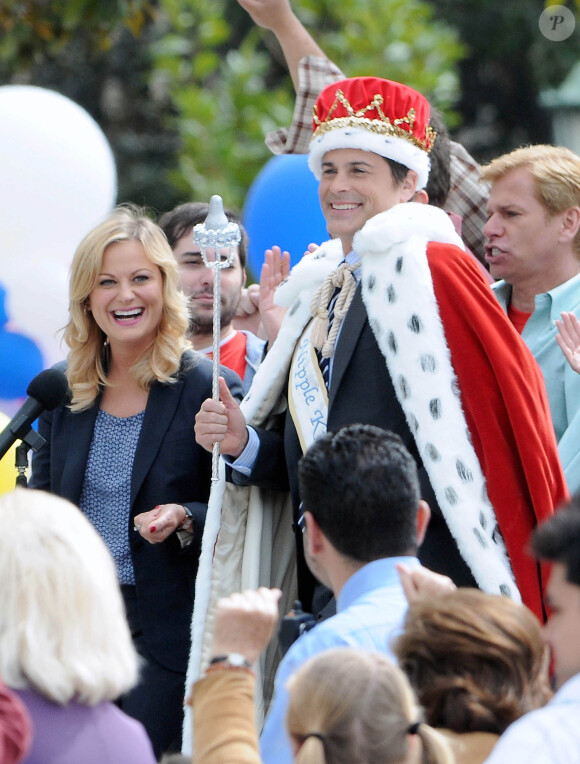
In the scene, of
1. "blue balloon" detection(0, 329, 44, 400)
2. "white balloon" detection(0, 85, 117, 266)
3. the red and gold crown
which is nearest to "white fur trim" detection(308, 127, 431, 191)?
the red and gold crown

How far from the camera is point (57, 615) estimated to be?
7.43 ft

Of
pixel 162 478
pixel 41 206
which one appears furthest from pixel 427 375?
pixel 41 206

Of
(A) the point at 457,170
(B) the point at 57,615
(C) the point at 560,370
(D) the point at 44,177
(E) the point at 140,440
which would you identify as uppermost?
(D) the point at 44,177

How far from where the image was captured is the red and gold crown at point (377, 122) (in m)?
4.02

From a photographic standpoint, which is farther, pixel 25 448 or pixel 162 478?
pixel 162 478

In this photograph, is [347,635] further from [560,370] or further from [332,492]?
[560,370]

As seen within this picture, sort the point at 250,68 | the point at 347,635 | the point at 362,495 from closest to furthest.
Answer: the point at 347,635
the point at 362,495
the point at 250,68

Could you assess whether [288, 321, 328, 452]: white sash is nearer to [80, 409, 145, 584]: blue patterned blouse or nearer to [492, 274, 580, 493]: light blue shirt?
[80, 409, 145, 584]: blue patterned blouse

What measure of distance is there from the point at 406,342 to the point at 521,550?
64 cm

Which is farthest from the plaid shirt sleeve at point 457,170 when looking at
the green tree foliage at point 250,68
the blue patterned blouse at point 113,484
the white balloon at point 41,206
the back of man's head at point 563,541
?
the green tree foliage at point 250,68

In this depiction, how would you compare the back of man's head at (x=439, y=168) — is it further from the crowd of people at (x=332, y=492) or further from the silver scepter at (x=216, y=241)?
the silver scepter at (x=216, y=241)

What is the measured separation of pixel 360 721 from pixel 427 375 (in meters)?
1.63

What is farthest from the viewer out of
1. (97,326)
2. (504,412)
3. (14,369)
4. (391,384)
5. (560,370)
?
(14,369)

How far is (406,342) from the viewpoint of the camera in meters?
3.63
